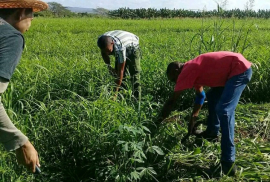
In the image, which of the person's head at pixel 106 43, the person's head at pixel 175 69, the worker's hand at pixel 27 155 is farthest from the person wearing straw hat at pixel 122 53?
the worker's hand at pixel 27 155

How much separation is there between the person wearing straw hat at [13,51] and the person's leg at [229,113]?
1.57m

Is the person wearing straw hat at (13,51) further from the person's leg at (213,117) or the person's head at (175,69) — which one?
the person's leg at (213,117)

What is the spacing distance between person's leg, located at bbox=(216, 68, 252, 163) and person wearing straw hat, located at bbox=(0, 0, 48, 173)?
1.57 meters

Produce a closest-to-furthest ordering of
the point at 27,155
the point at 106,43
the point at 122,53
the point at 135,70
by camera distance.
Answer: the point at 27,155 → the point at 106,43 → the point at 122,53 → the point at 135,70

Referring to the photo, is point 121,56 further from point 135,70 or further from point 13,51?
point 13,51

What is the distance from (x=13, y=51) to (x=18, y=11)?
0.93 feet

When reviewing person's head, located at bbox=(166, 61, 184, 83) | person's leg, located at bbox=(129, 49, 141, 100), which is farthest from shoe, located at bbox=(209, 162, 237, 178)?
person's leg, located at bbox=(129, 49, 141, 100)

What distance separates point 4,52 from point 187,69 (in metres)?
1.64

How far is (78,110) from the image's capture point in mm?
2904

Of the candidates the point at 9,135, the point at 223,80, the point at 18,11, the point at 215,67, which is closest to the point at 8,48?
the point at 18,11

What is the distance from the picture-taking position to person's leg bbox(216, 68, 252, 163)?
2.70m

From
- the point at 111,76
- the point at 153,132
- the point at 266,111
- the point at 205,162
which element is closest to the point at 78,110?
the point at 153,132

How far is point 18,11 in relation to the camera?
1.64m

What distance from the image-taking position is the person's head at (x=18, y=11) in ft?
5.18
